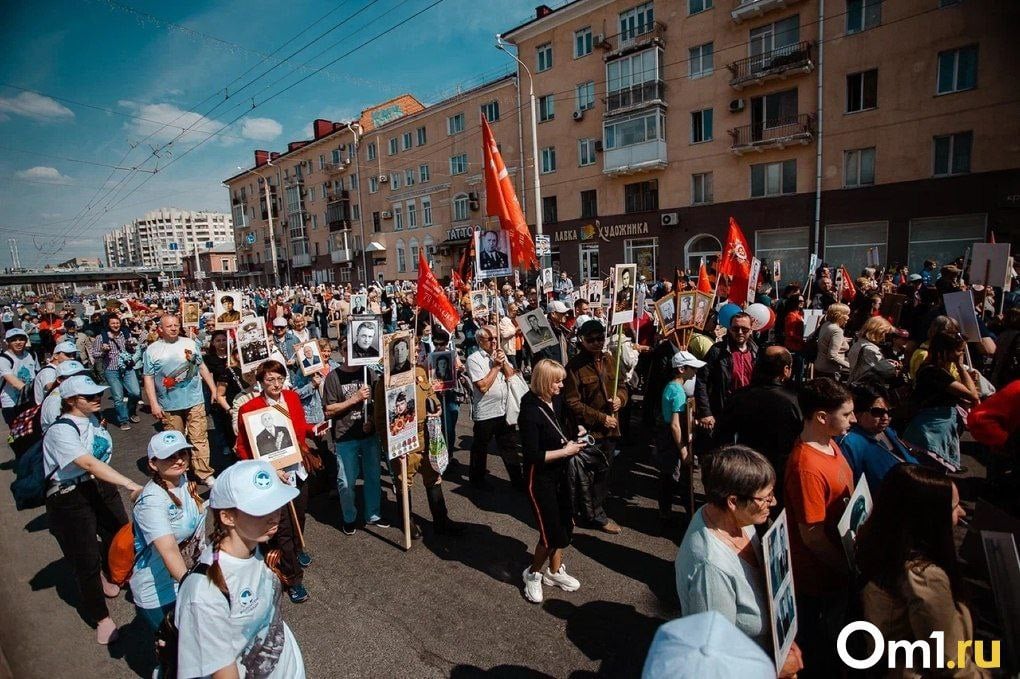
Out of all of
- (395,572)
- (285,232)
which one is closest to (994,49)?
(395,572)

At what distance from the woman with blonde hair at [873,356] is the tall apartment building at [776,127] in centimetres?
1884

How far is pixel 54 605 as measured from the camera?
13.6 ft

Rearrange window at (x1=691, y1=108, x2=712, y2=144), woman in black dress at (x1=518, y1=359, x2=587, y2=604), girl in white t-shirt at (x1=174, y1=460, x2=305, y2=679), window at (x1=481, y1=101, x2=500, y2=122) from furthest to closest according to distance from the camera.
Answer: window at (x1=481, y1=101, x2=500, y2=122) < window at (x1=691, y1=108, x2=712, y2=144) < woman in black dress at (x1=518, y1=359, x2=587, y2=604) < girl in white t-shirt at (x1=174, y1=460, x2=305, y2=679)

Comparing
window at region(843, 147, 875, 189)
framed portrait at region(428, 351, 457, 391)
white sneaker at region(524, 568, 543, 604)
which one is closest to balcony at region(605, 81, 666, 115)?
window at region(843, 147, 875, 189)

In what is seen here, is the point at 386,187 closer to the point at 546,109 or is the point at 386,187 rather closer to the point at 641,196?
the point at 546,109

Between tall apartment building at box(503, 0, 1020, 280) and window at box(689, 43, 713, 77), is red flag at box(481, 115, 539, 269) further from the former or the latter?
window at box(689, 43, 713, 77)

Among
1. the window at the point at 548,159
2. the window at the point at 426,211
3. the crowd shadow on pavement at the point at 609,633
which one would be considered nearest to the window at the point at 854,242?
the window at the point at 548,159

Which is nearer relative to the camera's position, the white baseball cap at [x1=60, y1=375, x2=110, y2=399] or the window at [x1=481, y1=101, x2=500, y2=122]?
the white baseball cap at [x1=60, y1=375, x2=110, y2=399]

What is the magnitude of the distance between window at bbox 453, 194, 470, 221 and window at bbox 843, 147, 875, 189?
2290 centimetres

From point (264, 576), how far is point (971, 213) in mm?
25759

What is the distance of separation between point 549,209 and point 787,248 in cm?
1403

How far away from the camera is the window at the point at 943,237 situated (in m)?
19.2

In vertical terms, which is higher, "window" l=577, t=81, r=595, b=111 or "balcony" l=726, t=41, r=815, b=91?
"window" l=577, t=81, r=595, b=111

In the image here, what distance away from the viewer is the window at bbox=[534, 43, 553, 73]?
30359mm
